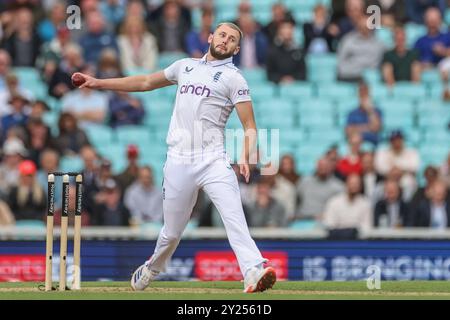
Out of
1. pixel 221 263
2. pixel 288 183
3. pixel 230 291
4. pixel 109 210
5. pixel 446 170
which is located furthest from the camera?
pixel 446 170

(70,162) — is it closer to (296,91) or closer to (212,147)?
(296,91)

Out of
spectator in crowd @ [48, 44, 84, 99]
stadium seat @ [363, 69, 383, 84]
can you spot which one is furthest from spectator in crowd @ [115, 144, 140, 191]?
stadium seat @ [363, 69, 383, 84]

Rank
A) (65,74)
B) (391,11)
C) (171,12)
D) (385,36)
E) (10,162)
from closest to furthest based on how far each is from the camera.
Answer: (10,162), (65,74), (171,12), (385,36), (391,11)

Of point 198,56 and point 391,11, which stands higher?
point 391,11

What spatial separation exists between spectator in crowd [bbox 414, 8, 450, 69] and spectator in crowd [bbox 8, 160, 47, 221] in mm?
6425

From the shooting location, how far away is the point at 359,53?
2181cm

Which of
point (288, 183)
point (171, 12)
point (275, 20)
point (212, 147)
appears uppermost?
point (171, 12)

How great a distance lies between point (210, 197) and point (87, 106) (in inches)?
357

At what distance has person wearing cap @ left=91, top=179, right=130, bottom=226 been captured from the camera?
60.8 ft

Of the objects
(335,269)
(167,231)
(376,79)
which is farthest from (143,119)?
(167,231)

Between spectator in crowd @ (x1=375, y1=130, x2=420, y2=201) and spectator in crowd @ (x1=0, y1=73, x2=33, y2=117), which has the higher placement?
spectator in crowd @ (x1=0, y1=73, x2=33, y2=117)

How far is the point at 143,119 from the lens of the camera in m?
21.4

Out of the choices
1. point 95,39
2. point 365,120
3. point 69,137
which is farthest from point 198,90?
point 95,39

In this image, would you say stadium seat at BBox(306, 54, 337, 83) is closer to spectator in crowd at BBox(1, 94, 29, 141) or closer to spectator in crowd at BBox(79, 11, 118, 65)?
spectator in crowd at BBox(79, 11, 118, 65)
